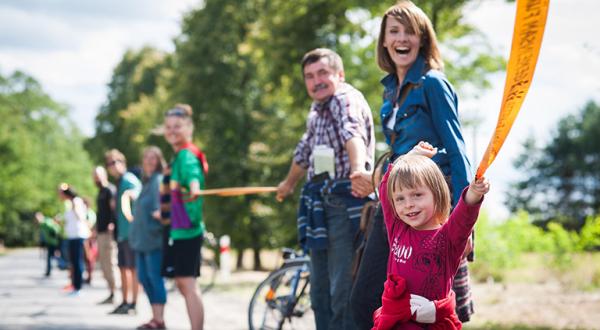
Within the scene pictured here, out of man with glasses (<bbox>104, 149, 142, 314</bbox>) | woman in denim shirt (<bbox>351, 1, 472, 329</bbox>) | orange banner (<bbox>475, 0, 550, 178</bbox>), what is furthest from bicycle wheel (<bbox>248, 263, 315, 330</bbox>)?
orange banner (<bbox>475, 0, 550, 178</bbox>)

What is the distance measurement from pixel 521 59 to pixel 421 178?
103 centimetres

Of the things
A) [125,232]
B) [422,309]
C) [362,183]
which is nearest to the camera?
[422,309]

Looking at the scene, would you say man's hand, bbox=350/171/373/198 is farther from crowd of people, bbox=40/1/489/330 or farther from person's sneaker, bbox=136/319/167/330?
person's sneaker, bbox=136/319/167/330

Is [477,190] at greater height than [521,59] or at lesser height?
lesser

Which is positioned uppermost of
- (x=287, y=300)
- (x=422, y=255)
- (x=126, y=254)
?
(x=422, y=255)

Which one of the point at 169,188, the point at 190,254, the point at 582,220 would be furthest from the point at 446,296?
the point at 582,220

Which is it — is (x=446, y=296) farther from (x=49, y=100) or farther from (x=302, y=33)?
(x=49, y=100)

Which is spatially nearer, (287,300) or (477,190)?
(477,190)

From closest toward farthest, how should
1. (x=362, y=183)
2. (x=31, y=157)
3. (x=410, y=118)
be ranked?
(x=410, y=118) → (x=362, y=183) → (x=31, y=157)

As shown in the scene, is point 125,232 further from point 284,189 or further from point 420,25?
point 420,25

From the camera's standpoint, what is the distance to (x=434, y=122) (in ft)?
15.1

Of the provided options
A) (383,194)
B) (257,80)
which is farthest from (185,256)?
(257,80)

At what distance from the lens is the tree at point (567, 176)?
229 feet

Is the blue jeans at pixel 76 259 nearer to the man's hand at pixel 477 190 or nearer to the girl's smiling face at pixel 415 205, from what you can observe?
the girl's smiling face at pixel 415 205
